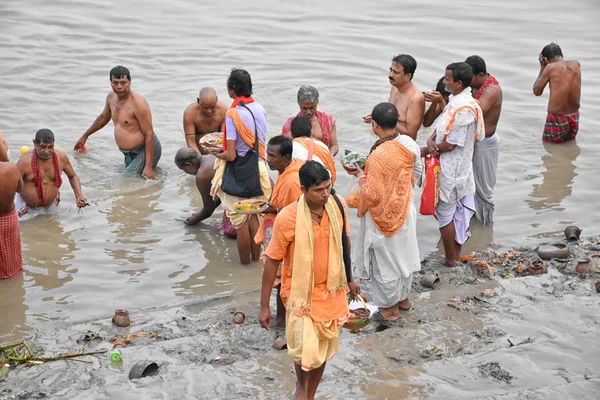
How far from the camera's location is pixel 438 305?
702cm

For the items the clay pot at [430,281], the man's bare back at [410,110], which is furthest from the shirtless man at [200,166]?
the clay pot at [430,281]

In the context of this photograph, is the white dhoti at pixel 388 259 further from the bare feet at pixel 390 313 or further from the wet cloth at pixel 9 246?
the wet cloth at pixel 9 246

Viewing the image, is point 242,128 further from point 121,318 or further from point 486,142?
point 486,142

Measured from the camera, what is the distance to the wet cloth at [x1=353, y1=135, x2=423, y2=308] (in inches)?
259

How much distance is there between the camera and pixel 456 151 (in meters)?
7.54

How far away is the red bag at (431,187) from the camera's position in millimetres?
7602

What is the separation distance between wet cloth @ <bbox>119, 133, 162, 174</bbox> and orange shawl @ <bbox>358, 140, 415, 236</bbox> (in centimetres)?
447

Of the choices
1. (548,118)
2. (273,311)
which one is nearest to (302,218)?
(273,311)

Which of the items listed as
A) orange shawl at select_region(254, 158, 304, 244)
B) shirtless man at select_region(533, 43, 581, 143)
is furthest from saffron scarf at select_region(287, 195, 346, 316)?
shirtless man at select_region(533, 43, 581, 143)

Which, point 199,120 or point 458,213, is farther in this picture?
point 199,120

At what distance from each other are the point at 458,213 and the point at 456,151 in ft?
2.07

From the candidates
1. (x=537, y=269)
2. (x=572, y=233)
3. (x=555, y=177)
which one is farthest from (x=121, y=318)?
(x=555, y=177)

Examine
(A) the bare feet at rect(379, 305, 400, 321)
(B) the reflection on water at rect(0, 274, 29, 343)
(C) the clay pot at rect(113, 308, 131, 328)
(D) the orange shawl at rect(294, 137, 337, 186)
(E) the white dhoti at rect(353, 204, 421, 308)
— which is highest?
(D) the orange shawl at rect(294, 137, 337, 186)

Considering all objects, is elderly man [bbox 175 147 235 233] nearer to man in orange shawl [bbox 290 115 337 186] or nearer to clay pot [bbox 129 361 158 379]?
man in orange shawl [bbox 290 115 337 186]
